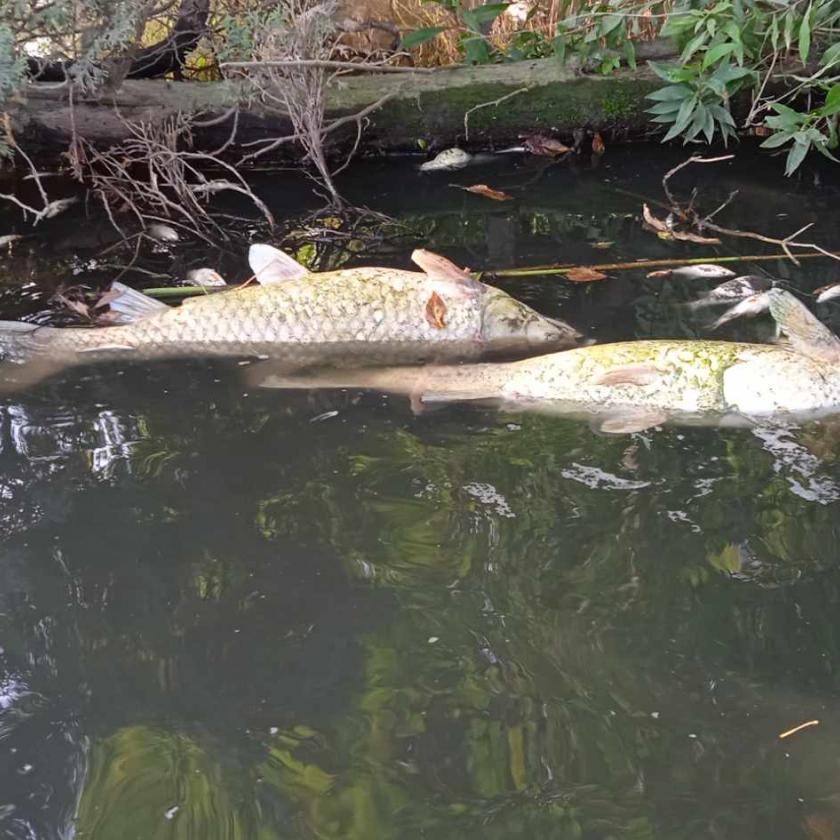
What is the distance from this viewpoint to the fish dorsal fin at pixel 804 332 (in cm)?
458

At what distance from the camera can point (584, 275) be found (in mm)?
6121

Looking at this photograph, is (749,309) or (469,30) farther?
(469,30)

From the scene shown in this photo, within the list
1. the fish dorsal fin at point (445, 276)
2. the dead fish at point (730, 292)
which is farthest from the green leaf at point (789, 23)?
the fish dorsal fin at point (445, 276)

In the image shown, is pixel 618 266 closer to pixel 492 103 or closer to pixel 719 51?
pixel 719 51

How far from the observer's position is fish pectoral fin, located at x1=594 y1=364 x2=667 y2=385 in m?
4.57

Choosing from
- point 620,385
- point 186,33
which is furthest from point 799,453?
point 186,33

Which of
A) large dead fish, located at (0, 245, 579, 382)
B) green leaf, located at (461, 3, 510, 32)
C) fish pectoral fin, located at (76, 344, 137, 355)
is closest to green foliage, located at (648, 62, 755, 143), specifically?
green leaf, located at (461, 3, 510, 32)

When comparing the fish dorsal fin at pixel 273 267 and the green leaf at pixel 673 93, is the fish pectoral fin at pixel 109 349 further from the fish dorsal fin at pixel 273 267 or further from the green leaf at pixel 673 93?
the green leaf at pixel 673 93

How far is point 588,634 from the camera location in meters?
3.20

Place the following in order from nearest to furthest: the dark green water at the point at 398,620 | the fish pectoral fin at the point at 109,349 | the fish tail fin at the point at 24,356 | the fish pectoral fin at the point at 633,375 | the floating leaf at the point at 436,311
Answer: the dark green water at the point at 398,620
the fish pectoral fin at the point at 633,375
the fish tail fin at the point at 24,356
the fish pectoral fin at the point at 109,349
the floating leaf at the point at 436,311

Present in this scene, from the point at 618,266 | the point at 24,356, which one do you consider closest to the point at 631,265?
the point at 618,266

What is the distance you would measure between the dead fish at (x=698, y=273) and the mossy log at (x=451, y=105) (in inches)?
129

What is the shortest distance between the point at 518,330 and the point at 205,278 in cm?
203

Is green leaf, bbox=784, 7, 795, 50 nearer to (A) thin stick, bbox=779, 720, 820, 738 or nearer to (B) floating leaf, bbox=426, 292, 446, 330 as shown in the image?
(B) floating leaf, bbox=426, 292, 446, 330
